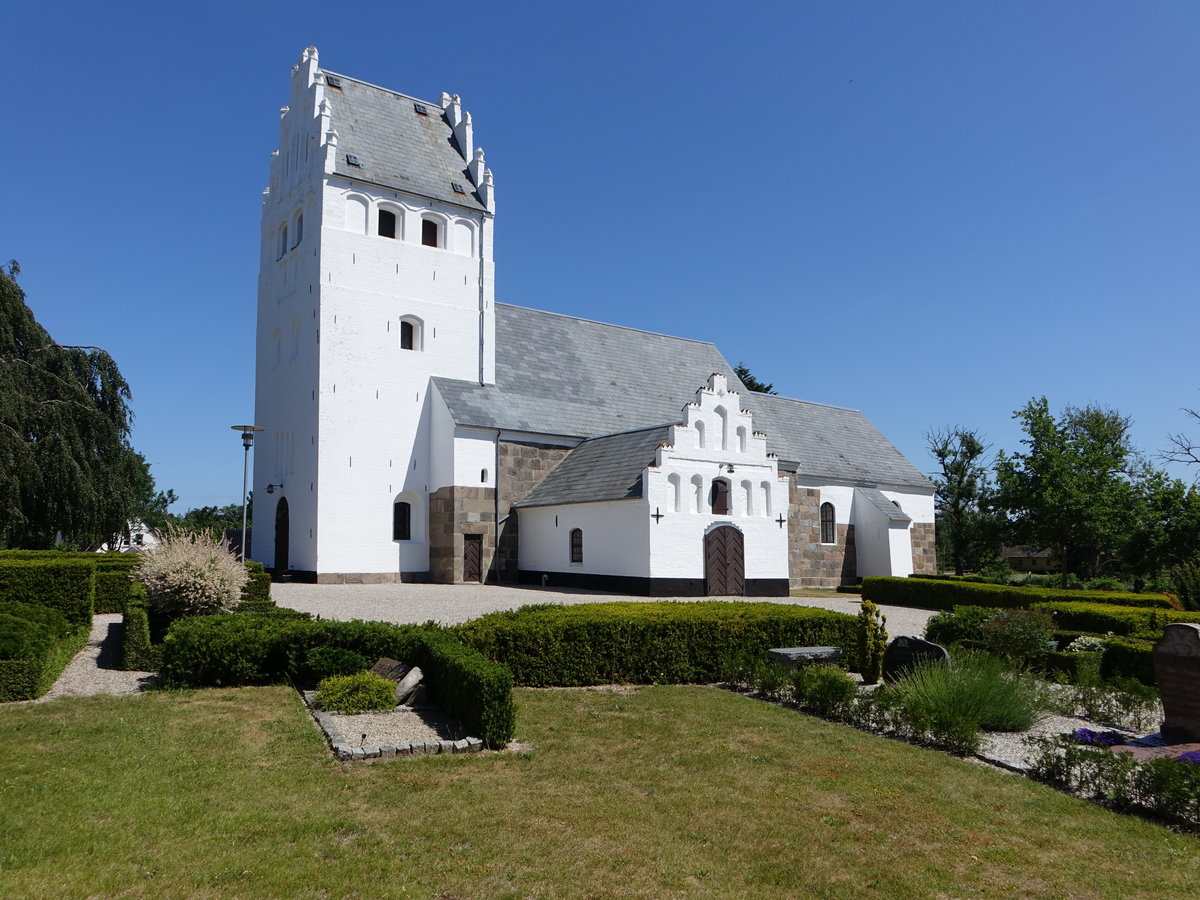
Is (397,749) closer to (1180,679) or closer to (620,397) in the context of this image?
(1180,679)

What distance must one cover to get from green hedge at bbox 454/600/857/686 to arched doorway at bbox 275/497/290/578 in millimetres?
18385

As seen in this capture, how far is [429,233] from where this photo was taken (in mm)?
29719

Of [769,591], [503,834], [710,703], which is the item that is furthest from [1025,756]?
[769,591]

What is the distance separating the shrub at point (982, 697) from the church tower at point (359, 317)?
20821 millimetres

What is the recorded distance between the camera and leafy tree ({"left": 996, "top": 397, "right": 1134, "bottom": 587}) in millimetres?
32344

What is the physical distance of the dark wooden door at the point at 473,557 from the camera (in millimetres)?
27234

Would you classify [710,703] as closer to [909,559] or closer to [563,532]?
[563,532]

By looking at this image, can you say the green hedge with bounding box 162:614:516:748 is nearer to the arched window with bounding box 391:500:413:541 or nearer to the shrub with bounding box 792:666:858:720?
the shrub with bounding box 792:666:858:720

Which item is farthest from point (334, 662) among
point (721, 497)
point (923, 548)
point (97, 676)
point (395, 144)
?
point (923, 548)

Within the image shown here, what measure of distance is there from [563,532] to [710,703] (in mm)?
16713

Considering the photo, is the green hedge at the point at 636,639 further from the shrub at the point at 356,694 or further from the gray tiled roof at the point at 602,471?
the gray tiled roof at the point at 602,471

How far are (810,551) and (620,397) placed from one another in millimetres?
9245

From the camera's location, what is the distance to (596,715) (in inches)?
360

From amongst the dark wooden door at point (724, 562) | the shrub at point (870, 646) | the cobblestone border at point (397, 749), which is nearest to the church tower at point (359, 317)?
the dark wooden door at point (724, 562)
